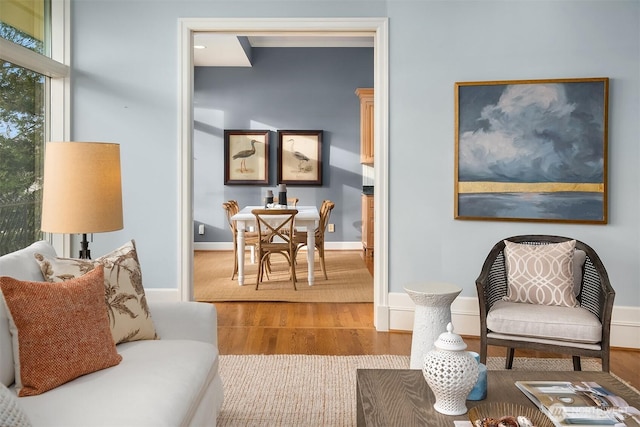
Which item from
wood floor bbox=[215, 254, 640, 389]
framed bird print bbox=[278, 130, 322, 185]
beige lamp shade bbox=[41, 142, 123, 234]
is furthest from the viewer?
framed bird print bbox=[278, 130, 322, 185]

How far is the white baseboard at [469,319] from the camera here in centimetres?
391

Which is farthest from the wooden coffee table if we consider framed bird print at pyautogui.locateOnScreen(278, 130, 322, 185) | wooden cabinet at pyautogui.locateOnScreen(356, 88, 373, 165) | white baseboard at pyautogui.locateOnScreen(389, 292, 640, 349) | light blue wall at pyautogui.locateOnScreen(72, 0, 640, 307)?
framed bird print at pyautogui.locateOnScreen(278, 130, 322, 185)

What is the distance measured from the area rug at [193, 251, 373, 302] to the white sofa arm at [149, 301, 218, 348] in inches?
104

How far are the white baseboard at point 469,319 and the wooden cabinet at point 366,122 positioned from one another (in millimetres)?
4056

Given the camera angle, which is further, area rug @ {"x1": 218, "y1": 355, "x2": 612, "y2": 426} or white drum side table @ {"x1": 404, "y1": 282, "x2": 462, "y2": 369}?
white drum side table @ {"x1": 404, "y1": 282, "x2": 462, "y2": 369}

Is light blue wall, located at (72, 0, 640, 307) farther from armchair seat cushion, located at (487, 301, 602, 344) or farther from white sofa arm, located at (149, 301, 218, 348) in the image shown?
white sofa arm, located at (149, 301, 218, 348)

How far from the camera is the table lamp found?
2.54 m

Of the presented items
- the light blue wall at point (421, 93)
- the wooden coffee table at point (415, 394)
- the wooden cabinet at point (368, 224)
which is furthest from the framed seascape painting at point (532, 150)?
→ the wooden cabinet at point (368, 224)

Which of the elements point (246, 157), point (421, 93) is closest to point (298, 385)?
point (421, 93)

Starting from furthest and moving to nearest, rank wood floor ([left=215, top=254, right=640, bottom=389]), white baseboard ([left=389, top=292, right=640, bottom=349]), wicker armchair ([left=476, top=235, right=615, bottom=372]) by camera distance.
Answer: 1. white baseboard ([left=389, top=292, right=640, bottom=349])
2. wood floor ([left=215, top=254, right=640, bottom=389])
3. wicker armchair ([left=476, top=235, right=615, bottom=372])

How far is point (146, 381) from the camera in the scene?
6.31ft

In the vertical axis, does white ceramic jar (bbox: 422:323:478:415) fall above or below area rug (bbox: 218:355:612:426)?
above

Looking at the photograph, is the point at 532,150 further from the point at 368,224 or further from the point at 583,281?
the point at 368,224

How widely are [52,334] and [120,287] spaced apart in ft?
1.56
